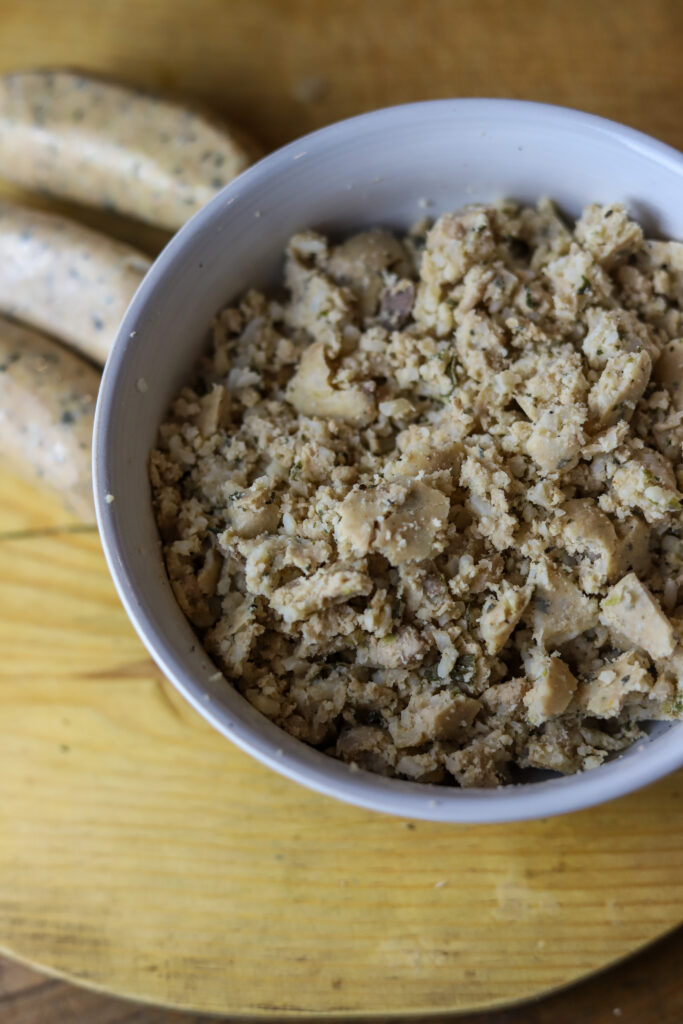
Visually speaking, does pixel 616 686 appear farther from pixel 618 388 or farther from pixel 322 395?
pixel 322 395

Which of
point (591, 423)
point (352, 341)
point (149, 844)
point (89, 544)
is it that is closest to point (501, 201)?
point (352, 341)

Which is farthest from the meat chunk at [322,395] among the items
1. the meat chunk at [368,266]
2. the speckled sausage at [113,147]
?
the speckled sausage at [113,147]

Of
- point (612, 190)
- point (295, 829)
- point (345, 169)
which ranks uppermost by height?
point (612, 190)

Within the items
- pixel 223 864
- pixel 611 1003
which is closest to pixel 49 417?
pixel 223 864

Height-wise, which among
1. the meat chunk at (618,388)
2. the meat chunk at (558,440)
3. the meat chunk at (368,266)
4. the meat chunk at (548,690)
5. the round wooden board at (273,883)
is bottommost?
the round wooden board at (273,883)

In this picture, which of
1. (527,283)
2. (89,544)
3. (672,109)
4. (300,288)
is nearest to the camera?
(527,283)

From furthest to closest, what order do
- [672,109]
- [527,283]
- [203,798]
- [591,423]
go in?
[672,109], [203,798], [527,283], [591,423]

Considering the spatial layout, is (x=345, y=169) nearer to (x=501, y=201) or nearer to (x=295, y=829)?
(x=501, y=201)

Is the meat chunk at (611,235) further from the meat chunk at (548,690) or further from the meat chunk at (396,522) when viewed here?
the meat chunk at (548,690)
